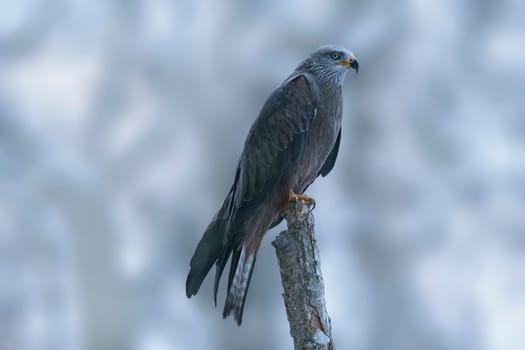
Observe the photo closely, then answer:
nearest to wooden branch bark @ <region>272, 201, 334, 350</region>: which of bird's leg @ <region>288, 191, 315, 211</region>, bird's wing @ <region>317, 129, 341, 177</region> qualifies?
Answer: bird's leg @ <region>288, 191, 315, 211</region>

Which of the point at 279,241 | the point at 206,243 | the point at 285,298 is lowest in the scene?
the point at 285,298

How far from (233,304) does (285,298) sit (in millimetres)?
759

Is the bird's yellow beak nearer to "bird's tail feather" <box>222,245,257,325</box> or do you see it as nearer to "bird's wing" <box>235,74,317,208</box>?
"bird's wing" <box>235,74,317,208</box>

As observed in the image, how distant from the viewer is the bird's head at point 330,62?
439 cm

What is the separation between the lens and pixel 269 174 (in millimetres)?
3861

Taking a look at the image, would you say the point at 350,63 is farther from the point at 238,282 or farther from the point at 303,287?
the point at 303,287

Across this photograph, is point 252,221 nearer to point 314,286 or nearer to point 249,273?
point 249,273

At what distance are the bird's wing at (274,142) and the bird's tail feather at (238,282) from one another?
34 centimetres

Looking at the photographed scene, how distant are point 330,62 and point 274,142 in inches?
36.9

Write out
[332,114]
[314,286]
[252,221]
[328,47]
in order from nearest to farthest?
1. [314,286]
2. [252,221]
3. [332,114]
4. [328,47]

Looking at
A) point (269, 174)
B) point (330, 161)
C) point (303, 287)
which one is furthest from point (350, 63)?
point (303, 287)

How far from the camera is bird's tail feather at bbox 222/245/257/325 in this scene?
141 inches

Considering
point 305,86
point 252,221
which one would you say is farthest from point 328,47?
point 252,221

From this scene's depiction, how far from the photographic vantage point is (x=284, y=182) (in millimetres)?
3871
